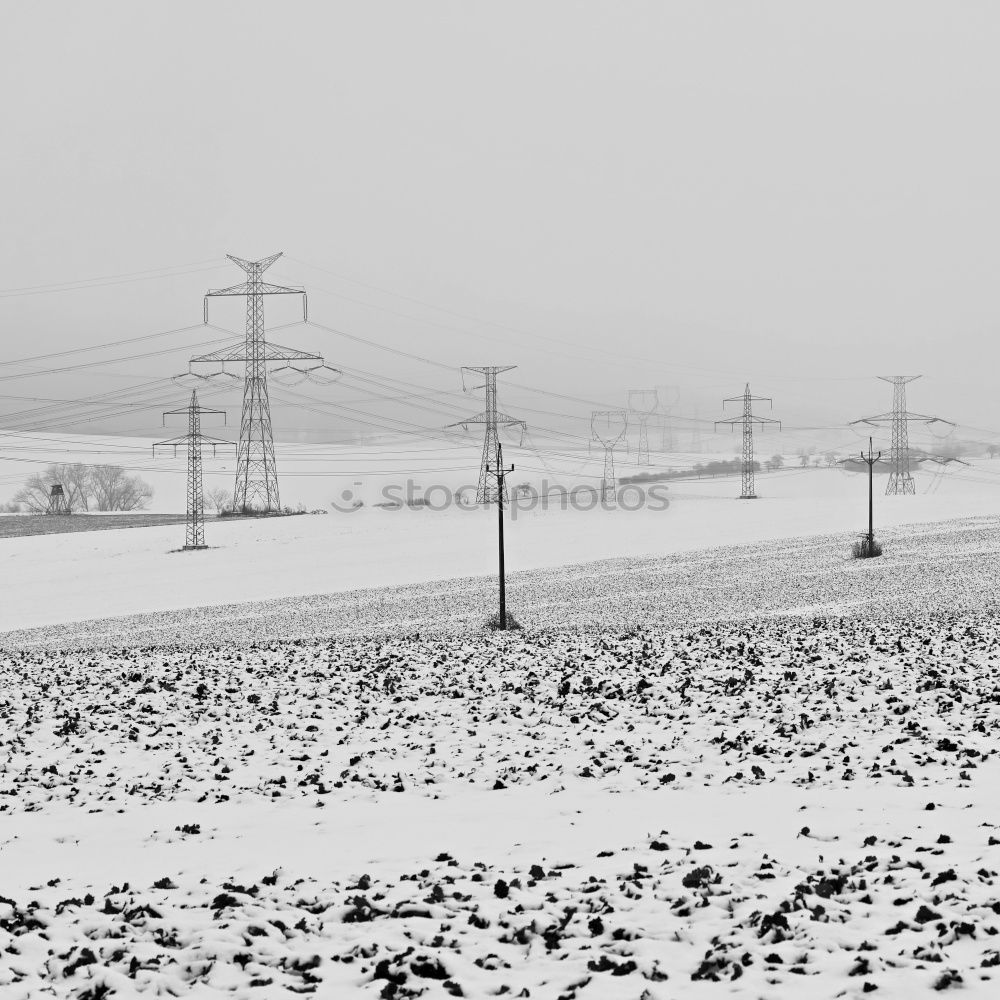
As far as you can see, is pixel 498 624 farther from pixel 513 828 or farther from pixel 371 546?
pixel 371 546

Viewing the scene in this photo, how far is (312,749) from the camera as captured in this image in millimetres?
17453

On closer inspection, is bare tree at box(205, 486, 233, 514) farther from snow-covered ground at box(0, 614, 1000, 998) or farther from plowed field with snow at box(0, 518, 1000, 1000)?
snow-covered ground at box(0, 614, 1000, 998)

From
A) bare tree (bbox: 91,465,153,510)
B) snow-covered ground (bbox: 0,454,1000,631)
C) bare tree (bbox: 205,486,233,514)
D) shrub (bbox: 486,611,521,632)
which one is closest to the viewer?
shrub (bbox: 486,611,521,632)

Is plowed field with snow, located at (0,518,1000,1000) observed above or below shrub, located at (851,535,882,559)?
below

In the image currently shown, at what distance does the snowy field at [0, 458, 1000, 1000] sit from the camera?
837cm

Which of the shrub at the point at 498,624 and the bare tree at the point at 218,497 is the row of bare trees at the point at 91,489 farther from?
the shrub at the point at 498,624

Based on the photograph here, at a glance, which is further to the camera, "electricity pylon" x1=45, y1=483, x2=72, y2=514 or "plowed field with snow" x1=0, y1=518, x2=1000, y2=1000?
"electricity pylon" x1=45, y1=483, x2=72, y2=514

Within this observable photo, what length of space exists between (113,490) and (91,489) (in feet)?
12.4

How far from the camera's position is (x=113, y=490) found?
14800cm

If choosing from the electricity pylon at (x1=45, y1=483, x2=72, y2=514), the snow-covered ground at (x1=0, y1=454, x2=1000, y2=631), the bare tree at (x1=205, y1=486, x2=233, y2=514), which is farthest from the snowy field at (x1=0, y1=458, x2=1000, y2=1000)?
the bare tree at (x1=205, y1=486, x2=233, y2=514)

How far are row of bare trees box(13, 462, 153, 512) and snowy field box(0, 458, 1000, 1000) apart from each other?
12228 cm

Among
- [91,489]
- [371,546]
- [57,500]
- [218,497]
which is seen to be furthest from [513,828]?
[91,489]

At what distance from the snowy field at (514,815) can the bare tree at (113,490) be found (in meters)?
122

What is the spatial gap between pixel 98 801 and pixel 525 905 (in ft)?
26.4
